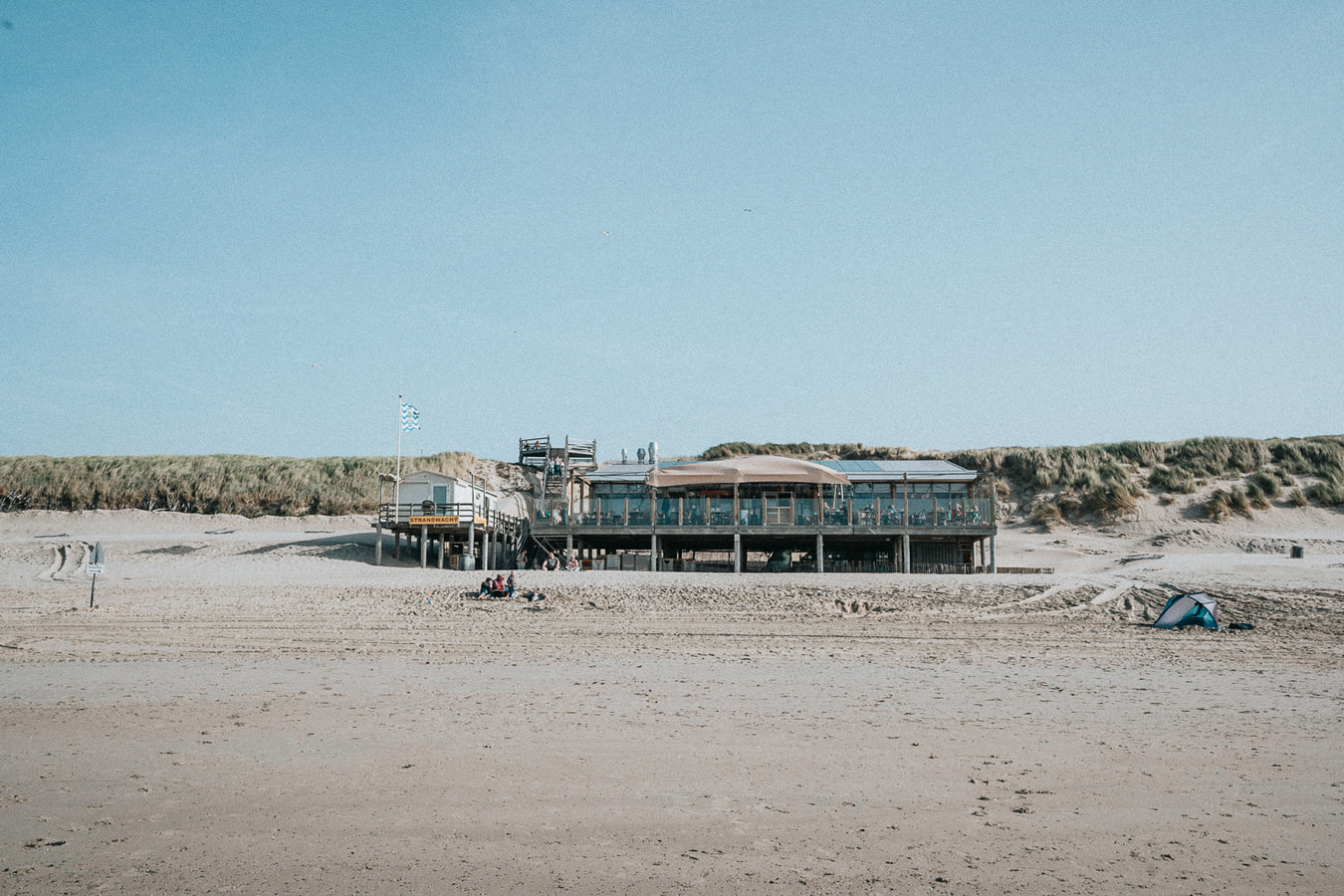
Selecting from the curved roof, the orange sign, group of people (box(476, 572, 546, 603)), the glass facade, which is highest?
the curved roof

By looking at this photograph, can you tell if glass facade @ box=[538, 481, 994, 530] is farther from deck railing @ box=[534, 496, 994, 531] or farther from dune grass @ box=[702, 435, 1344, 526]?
dune grass @ box=[702, 435, 1344, 526]

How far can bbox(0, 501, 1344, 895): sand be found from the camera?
13.2 feet

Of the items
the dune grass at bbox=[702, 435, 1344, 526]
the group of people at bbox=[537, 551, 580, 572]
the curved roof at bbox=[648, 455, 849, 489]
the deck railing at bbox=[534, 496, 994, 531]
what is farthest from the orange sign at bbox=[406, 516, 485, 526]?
the dune grass at bbox=[702, 435, 1344, 526]

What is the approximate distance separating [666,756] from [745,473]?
17.6 meters

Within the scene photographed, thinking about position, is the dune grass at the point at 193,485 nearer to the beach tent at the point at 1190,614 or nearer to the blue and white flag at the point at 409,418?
the blue and white flag at the point at 409,418

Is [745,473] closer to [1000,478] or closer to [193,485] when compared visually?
[1000,478]

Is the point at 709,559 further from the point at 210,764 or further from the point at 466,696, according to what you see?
the point at 210,764

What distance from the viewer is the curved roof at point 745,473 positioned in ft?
75.7

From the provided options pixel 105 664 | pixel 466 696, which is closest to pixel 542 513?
pixel 105 664

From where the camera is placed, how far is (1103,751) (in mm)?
5945

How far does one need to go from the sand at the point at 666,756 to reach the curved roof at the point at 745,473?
932 cm

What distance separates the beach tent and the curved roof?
32.8 ft

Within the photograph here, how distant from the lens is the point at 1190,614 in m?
13.3

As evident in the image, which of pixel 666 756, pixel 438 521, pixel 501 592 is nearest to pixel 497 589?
pixel 501 592
